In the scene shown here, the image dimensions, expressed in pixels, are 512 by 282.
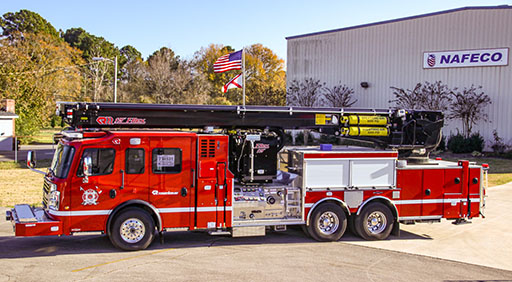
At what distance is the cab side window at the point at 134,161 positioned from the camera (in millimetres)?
10453

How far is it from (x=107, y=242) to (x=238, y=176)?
3.43m

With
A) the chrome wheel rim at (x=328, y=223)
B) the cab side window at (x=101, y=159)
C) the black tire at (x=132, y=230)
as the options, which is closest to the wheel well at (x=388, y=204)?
the chrome wheel rim at (x=328, y=223)

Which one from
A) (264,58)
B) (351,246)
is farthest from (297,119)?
(264,58)

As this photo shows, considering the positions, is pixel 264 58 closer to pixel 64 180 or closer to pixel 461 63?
pixel 461 63

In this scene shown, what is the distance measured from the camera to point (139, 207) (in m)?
10.6

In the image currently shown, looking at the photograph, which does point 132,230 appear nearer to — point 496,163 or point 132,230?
point 132,230

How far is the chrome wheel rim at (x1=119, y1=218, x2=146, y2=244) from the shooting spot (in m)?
10.4

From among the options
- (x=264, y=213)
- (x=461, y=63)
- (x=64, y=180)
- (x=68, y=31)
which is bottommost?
(x=264, y=213)

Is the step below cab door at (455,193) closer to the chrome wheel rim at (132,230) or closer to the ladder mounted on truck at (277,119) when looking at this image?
A: the ladder mounted on truck at (277,119)

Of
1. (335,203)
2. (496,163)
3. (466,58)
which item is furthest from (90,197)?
(466,58)

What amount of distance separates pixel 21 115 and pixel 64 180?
33.4m

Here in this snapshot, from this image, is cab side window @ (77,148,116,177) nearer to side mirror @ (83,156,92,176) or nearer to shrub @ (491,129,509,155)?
side mirror @ (83,156,92,176)

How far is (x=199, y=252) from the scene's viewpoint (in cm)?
1072

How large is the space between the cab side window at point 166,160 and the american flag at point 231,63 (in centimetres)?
444
